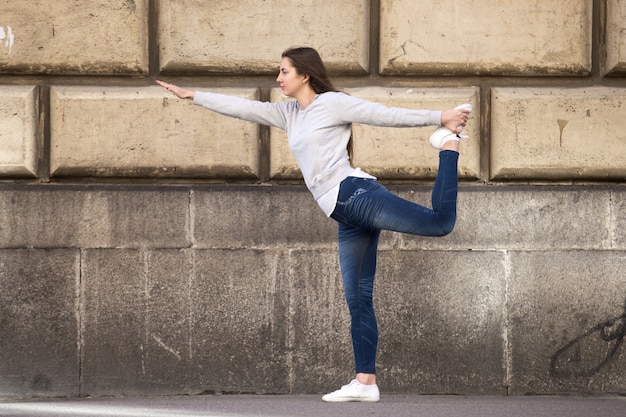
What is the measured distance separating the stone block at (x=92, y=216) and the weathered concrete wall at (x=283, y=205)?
12 mm

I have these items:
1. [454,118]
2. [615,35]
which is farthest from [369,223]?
[615,35]

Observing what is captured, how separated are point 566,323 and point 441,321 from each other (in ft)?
2.43

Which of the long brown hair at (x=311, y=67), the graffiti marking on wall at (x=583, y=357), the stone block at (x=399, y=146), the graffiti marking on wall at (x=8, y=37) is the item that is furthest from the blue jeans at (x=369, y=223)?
the graffiti marking on wall at (x=8, y=37)

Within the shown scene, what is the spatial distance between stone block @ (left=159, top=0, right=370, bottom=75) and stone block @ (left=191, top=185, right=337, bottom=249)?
77 cm

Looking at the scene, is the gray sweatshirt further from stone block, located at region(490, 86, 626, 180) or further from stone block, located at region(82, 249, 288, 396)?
stone block, located at region(490, 86, 626, 180)

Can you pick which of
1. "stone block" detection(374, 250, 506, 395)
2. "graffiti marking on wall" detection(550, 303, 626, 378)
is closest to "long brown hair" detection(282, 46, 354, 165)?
"stone block" detection(374, 250, 506, 395)

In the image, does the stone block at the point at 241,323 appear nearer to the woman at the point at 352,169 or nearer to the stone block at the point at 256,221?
the stone block at the point at 256,221

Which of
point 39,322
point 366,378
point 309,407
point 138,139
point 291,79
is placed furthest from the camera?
point 138,139

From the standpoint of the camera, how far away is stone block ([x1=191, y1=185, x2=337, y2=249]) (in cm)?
730

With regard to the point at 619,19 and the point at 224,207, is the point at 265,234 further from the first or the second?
the point at 619,19

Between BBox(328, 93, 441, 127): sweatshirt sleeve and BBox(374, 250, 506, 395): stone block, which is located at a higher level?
BBox(328, 93, 441, 127): sweatshirt sleeve

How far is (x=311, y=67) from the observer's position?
6.06 metres

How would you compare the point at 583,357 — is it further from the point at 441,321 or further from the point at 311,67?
the point at 311,67

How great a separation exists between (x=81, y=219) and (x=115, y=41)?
3.57ft
